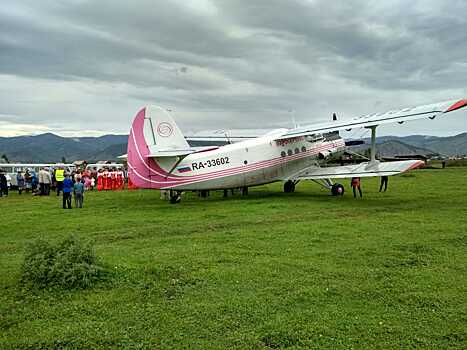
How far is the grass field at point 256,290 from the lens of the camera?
468 cm

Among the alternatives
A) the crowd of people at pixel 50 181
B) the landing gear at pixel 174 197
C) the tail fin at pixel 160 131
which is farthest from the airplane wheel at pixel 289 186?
the crowd of people at pixel 50 181

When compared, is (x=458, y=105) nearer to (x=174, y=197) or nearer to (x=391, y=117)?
(x=391, y=117)

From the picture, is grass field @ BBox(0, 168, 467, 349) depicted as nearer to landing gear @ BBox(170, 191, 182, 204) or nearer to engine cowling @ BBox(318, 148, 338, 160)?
landing gear @ BBox(170, 191, 182, 204)

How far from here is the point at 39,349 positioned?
4441 mm

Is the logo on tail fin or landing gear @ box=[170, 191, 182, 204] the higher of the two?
the logo on tail fin

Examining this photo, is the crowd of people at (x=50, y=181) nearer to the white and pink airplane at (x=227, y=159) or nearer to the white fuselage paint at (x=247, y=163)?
the white and pink airplane at (x=227, y=159)

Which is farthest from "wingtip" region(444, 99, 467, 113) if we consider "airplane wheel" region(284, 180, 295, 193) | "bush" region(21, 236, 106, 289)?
"bush" region(21, 236, 106, 289)

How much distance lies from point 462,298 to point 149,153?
12256 mm

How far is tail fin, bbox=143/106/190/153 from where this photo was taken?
1603 cm

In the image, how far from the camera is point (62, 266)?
6.36m

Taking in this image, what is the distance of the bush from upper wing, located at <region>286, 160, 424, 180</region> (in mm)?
13401

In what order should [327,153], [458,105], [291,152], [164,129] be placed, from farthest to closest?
[327,153]
[291,152]
[164,129]
[458,105]

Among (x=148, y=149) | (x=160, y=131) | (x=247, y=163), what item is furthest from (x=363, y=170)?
(x=148, y=149)

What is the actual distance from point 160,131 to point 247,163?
4169 mm
